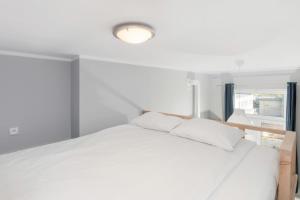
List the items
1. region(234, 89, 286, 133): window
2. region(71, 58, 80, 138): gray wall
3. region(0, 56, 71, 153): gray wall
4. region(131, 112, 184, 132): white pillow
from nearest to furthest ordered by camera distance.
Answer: region(131, 112, 184, 132): white pillow, region(0, 56, 71, 153): gray wall, region(71, 58, 80, 138): gray wall, region(234, 89, 286, 133): window

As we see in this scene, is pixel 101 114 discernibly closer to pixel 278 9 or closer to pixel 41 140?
pixel 41 140

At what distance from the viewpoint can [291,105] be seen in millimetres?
3637

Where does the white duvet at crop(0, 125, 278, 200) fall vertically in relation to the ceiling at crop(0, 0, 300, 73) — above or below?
below

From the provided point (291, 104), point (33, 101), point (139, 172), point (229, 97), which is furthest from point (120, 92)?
point (291, 104)

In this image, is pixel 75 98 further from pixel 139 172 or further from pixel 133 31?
pixel 139 172

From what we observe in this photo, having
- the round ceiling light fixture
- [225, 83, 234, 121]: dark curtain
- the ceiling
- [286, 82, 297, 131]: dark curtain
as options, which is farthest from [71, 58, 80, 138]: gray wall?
[286, 82, 297, 131]: dark curtain

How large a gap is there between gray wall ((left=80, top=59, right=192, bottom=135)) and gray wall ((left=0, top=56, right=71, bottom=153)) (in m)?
0.47

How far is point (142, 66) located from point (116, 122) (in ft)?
3.95

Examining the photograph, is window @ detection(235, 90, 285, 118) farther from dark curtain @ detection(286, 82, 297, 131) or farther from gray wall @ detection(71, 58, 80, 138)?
gray wall @ detection(71, 58, 80, 138)

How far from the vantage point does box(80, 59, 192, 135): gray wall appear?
2805mm

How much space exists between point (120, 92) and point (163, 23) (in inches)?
75.8

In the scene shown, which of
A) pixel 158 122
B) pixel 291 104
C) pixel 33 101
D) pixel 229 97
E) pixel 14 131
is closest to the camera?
pixel 158 122

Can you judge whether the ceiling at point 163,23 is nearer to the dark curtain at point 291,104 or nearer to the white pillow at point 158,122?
the white pillow at point 158,122

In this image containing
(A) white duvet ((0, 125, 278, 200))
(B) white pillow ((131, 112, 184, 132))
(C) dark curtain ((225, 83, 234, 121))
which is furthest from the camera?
(C) dark curtain ((225, 83, 234, 121))
